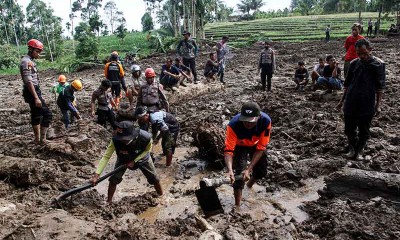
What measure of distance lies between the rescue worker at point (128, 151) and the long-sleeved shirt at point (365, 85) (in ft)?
9.80

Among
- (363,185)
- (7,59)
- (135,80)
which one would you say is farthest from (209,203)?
(7,59)

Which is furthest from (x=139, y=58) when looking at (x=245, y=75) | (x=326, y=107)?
(x=326, y=107)

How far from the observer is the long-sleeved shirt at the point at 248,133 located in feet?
14.1

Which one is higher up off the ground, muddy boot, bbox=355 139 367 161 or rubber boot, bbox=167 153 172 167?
muddy boot, bbox=355 139 367 161

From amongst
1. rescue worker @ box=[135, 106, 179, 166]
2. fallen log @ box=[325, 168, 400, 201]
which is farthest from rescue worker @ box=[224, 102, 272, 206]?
rescue worker @ box=[135, 106, 179, 166]

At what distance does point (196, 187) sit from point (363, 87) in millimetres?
2869

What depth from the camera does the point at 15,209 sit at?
15.1 ft

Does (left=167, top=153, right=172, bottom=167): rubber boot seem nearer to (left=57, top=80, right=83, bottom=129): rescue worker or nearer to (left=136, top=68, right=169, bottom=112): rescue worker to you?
(left=136, top=68, right=169, bottom=112): rescue worker

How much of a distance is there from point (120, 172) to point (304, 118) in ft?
16.1

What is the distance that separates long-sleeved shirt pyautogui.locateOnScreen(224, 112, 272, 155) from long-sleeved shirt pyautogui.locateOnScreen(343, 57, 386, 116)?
171 centimetres

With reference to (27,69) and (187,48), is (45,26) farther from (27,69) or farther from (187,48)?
(27,69)

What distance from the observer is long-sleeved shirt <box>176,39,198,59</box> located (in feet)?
40.9

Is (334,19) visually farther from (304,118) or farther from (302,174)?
(302,174)

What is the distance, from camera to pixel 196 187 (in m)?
5.74
